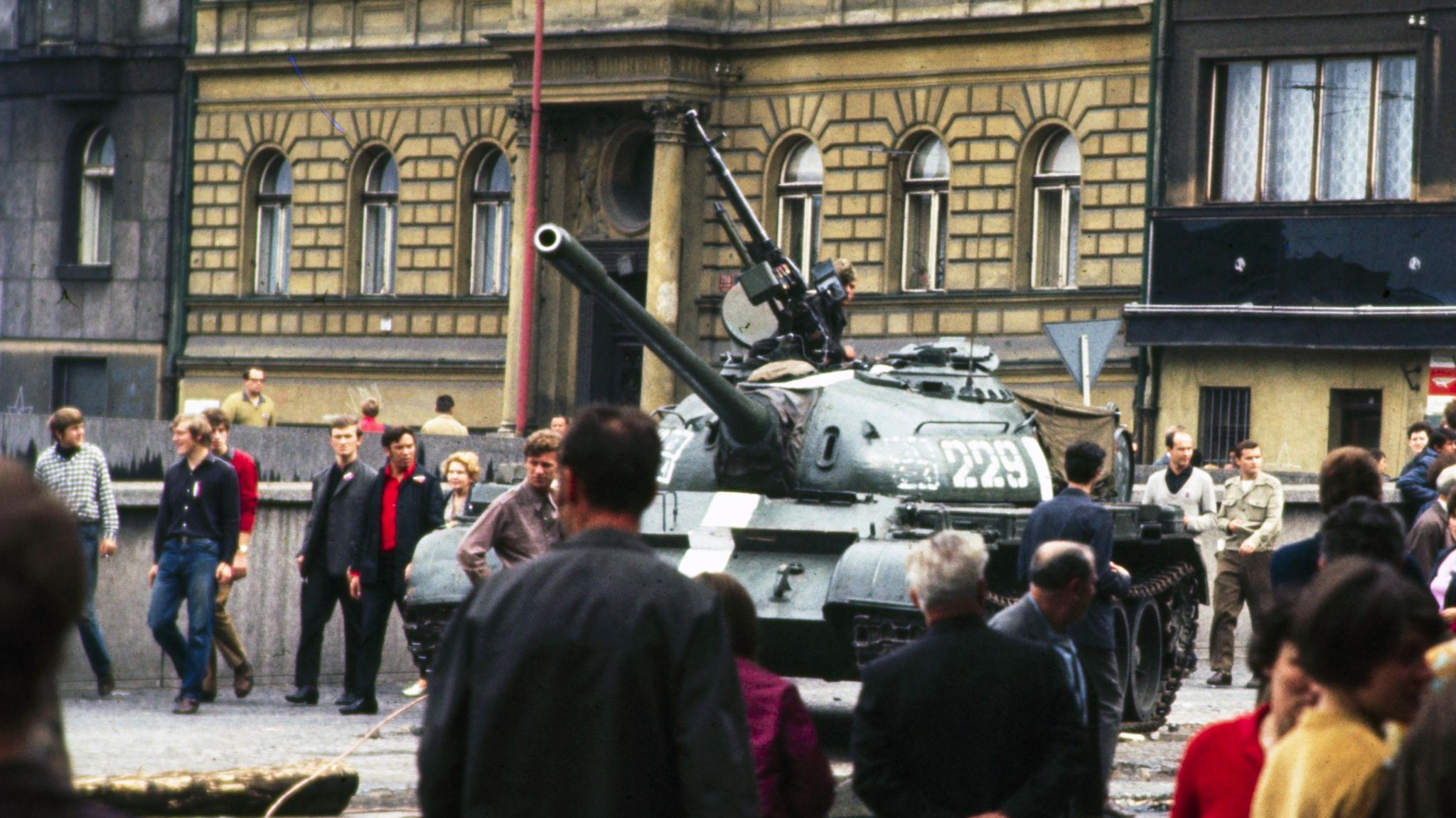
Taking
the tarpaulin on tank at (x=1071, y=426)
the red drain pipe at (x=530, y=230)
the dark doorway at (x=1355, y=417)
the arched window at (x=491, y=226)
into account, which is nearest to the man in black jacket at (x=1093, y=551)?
the tarpaulin on tank at (x=1071, y=426)

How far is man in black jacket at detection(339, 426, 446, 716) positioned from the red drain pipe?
18859 mm

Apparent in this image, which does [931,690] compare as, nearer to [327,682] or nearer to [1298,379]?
[327,682]

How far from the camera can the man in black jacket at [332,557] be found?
48.4ft

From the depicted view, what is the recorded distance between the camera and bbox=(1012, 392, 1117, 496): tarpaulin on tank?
53.5 feet

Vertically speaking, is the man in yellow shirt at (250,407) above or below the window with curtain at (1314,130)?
below

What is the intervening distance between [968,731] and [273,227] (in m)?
33.6

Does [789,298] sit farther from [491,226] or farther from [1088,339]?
[491,226]

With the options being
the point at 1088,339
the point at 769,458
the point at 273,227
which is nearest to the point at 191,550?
the point at 769,458

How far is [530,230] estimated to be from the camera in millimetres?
34375

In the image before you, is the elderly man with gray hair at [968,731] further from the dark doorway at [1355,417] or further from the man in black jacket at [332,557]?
the dark doorway at [1355,417]

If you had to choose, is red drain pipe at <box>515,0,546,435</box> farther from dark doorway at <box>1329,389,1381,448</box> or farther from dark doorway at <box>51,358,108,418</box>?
dark doorway at <box>1329,389,1381,448</box>

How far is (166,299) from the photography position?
3894 centimetres

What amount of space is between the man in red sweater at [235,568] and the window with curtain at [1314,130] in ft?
53.9

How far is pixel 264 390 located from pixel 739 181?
8.28 metres
